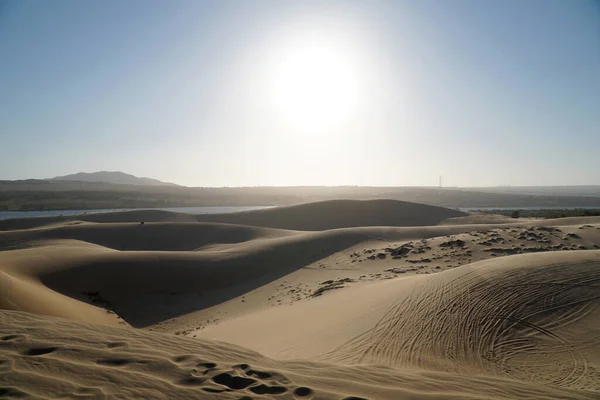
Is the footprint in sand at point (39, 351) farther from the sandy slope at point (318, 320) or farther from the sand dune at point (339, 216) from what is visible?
the sand dune at point (339, 216)

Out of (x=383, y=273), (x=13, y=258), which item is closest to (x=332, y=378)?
(x=383, y=273)

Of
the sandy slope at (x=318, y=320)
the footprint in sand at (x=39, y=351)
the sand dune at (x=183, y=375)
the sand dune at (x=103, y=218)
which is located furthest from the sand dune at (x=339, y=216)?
the footprint in sand at (x=39, y=351)

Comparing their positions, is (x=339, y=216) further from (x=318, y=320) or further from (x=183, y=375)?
(x=183, y=375)

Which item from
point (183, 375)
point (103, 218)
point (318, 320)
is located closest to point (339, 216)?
point (103, 218)

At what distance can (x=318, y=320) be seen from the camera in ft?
28.4

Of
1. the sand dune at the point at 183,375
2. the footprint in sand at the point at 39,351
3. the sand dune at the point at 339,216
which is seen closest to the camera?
the sand dune at the point at 183,375

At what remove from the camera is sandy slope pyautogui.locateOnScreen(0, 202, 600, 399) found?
3924 mm

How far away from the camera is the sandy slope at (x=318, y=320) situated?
392 centimetres

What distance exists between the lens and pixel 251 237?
26.9 metres

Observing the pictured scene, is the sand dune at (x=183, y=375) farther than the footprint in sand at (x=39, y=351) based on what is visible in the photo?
No

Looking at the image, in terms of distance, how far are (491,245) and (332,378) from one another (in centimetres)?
1414

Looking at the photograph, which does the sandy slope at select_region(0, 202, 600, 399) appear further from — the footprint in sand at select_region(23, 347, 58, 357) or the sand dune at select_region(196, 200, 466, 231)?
the sand dune at select_region(196, 200, 466, 231)

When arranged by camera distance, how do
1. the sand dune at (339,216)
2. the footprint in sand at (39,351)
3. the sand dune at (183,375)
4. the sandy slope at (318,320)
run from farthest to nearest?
1. the sand dune at (339,216)
2. the footprint in sand at (39,351)
3. the sandy slope at (318,320)
4. the sand dune at (183,375)

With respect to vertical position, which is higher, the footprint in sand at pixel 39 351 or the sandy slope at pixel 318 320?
the footprint in sand at pixel 39 351
